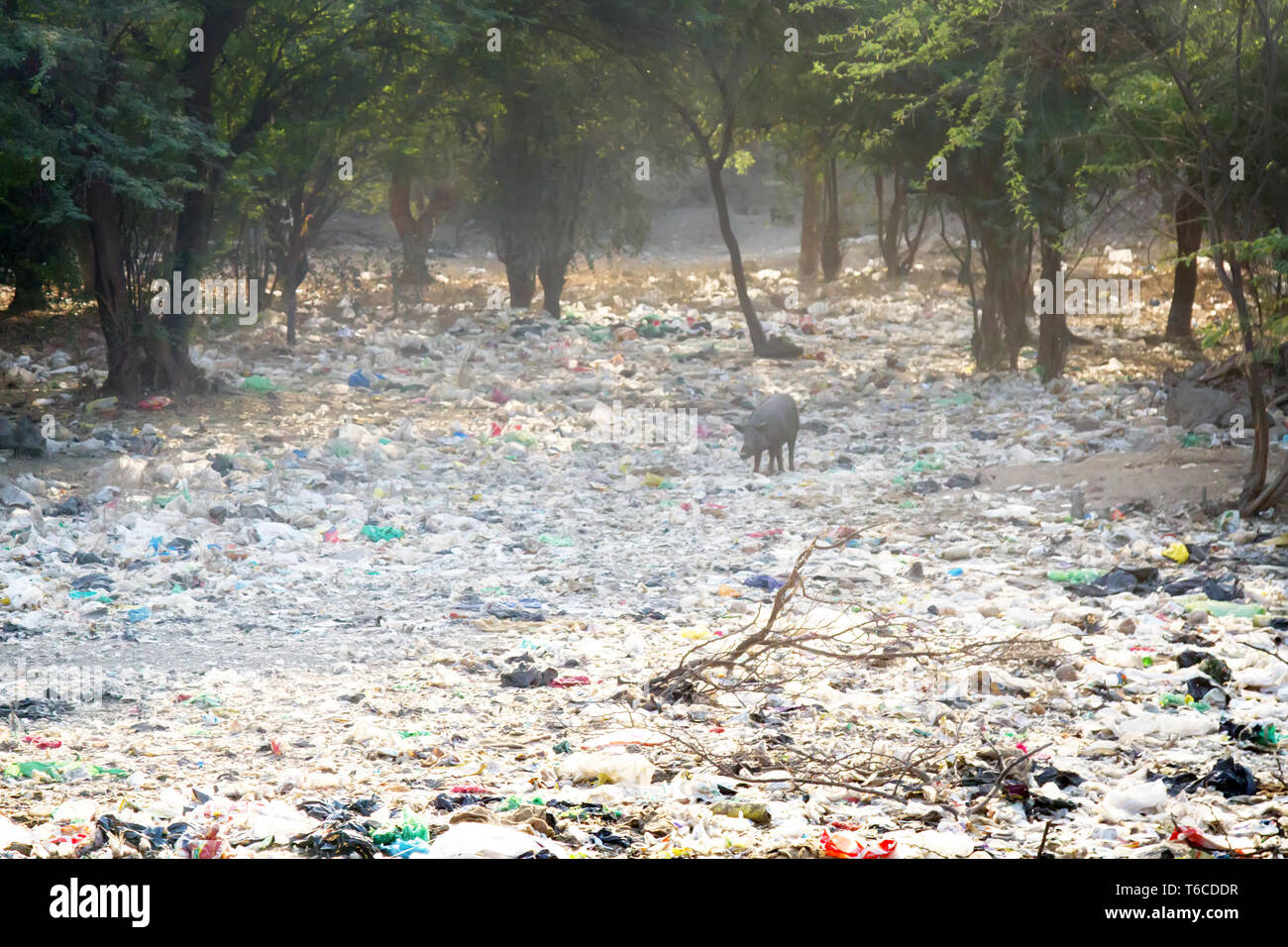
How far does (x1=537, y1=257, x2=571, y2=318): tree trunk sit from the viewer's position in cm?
1952

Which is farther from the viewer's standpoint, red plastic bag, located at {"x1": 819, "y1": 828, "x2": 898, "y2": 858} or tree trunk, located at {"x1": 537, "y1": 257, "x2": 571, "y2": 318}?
tree trunk, located at {"x1": 537, "y1": 257, "x2": 571, "y2": 318}

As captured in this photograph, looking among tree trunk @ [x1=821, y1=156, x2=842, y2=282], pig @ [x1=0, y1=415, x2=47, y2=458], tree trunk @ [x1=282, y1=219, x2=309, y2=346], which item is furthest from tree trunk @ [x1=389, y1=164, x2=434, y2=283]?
pig @ [x1=0, y1=415, x2=47, y2=458]

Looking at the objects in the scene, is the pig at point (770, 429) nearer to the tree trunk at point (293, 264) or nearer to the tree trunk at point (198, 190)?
the tree trunk at point (198, 190)

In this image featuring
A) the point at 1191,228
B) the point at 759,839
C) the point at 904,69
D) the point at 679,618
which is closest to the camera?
the point at 759,839

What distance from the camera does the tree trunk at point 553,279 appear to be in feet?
64.0

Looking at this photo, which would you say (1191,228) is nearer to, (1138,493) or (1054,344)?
(1054,344)

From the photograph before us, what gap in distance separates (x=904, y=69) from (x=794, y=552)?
25.3ft

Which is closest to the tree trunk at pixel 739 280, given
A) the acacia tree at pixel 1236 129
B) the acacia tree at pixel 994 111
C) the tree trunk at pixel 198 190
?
the acacia tree at pixel 994 111

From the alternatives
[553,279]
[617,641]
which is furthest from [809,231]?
[617,641]

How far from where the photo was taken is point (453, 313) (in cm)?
1852

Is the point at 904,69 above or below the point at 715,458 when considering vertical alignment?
above

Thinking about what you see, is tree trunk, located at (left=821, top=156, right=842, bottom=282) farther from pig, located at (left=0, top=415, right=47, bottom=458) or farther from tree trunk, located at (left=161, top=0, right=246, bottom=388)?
pig, located at (left=0, top=415, right=47, bottom=458)

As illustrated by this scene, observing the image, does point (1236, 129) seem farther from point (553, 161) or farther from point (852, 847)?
point (553, 161)
